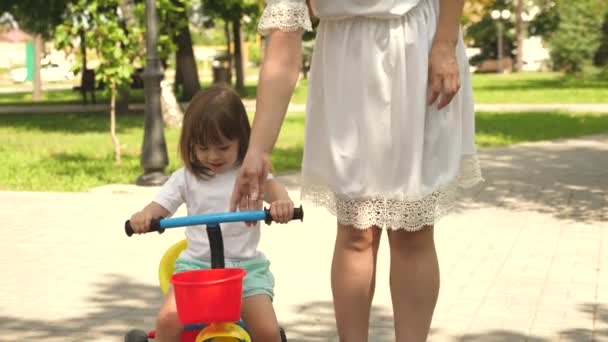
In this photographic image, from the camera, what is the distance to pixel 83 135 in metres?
20.1

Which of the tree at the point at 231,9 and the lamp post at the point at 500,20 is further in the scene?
the lamp post at the point at 500,20

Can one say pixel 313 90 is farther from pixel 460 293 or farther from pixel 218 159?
pixel 460 293

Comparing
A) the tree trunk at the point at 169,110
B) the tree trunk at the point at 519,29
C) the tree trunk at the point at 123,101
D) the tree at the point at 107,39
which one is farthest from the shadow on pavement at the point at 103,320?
the tree trunk at the point at 519,29

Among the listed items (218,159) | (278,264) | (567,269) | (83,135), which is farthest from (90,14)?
(218,159)

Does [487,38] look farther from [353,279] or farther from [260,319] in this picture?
[260,319]

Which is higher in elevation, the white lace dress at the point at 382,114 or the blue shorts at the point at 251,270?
the white lace dress at the point at 382,114

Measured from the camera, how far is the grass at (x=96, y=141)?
12578mm

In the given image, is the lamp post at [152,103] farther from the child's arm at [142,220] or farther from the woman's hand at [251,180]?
the woman's hand at [251,180]

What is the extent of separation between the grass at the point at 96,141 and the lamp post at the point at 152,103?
1.48 ft

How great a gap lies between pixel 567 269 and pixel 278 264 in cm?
169

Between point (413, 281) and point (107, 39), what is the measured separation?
1033 centimetres

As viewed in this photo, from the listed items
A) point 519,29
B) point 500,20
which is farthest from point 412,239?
point 500,20

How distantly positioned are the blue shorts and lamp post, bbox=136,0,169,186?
790 cm

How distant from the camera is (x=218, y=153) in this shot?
3.82 metres
